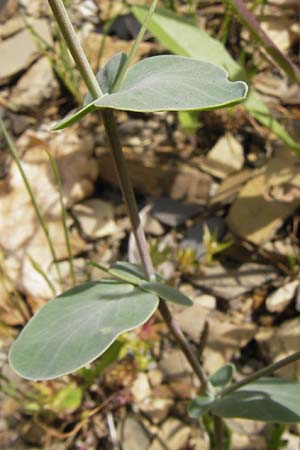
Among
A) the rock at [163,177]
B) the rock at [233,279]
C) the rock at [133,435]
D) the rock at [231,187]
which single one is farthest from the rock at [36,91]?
the rock at [133,435]

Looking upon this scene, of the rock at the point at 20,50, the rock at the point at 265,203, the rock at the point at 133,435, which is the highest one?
the rock at the point at 20,50

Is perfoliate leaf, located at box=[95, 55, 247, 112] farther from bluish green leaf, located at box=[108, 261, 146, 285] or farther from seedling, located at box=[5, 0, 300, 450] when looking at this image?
bluish green leaf, located at box=[108, 261, 146, 285]

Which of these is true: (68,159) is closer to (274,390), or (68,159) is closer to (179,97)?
(274,390)

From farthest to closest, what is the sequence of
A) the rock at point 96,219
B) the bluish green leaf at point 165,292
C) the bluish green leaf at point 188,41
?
the rock at point 96,219, the bluish green leaf at point 188,41, the bluish green leaf at point 165,292

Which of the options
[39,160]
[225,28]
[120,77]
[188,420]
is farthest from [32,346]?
[225,28]

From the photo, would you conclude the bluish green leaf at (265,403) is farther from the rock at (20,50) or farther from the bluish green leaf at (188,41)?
the rock at (20,50)

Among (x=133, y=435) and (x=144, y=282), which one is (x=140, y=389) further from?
(x=144, y=282)

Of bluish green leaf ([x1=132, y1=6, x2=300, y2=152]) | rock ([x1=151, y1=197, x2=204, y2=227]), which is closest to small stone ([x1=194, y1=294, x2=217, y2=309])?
rock ([x1=151, y1=197, x2=204, y2=227])
